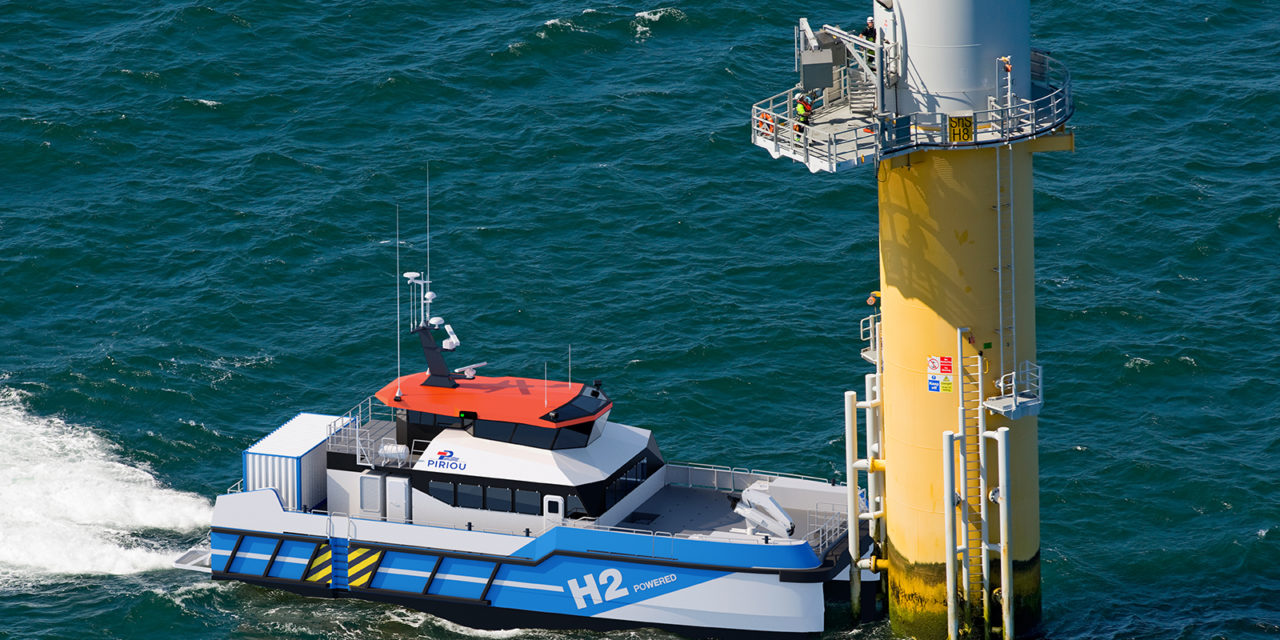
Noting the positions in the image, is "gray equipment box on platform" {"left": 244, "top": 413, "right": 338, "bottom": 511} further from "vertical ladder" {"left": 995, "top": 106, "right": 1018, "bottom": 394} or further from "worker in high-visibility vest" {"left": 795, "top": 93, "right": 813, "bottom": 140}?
"vertical ladder" {"left": 995, "top": 106, "right": 1018, "bottom": 394}

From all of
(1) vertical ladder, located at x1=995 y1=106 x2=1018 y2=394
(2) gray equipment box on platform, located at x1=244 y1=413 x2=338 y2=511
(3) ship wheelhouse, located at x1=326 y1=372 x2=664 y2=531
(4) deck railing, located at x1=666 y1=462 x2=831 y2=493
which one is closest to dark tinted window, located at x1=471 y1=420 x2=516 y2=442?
(3) ship wheelhouse, located at x1=326 y1=372 x2=664 y2=531

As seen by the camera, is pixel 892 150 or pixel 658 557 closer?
pixel 892 150

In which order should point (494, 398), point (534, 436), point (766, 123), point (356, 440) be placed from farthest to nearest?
point (356, 440) → point (494, 398) → point (534, 436) → point (766, 123)

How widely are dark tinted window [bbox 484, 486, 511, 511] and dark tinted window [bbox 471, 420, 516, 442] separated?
1351 millimetres

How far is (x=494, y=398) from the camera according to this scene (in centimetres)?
4978

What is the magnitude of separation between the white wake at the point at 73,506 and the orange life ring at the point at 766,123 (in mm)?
20969

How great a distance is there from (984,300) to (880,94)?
5.24 meters

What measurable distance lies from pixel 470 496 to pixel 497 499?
74 cm

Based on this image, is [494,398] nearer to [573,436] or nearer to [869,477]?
[573,436]

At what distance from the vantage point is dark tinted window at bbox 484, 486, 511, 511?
4891cm

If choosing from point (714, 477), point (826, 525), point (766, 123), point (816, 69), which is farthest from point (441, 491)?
point (816, 69)

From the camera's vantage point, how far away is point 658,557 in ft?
153

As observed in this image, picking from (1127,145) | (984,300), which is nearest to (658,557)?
(984,300)

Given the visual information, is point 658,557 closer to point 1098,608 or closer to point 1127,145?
point 1098,608
